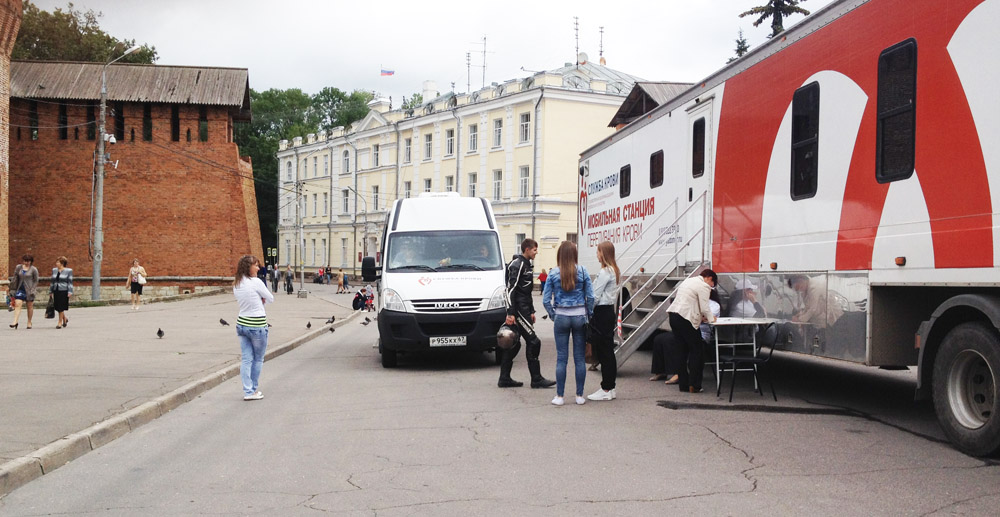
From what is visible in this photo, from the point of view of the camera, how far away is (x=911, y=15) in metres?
6.88

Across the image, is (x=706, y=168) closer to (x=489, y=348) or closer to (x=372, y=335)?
(x=489, y=348)

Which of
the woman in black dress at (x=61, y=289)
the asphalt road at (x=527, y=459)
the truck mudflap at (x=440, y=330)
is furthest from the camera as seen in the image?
the woman in black dress at (x=61, y=289)

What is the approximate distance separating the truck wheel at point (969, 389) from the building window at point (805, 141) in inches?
88.0

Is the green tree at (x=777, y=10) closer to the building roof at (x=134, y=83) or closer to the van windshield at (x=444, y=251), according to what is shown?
the building roof at (x=134, y=83)

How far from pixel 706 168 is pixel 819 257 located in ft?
10.2

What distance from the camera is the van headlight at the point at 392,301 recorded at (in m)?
12.5

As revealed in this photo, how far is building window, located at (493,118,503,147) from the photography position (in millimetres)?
52069

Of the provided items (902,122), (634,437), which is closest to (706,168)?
(902,122)

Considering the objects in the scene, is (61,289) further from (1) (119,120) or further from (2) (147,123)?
(2) (147,123)

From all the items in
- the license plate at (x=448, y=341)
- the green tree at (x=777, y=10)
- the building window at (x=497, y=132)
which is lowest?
the license plate at (x=448, y=341)

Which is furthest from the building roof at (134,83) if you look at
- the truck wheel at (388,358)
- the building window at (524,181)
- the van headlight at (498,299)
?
the van headlight at (498,299)

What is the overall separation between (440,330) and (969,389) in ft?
24.5

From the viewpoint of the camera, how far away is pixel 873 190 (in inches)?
288

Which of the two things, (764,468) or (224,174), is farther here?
(224,174)
